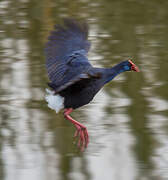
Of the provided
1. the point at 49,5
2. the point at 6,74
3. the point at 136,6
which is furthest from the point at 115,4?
the point at 6,74

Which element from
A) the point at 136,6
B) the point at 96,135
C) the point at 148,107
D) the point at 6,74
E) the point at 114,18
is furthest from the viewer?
the point at 136,6

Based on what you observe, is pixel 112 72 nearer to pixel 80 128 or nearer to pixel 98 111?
pixel 80 128

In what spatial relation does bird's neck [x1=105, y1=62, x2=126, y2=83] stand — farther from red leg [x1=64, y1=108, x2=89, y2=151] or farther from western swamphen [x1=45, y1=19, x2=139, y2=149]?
red leg [x1=64, y1=108, x2=89, y2=151]

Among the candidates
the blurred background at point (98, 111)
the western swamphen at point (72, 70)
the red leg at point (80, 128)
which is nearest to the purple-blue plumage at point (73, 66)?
the western swamphen at point (72, 70)

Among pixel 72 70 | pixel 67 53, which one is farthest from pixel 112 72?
pixel 67 53

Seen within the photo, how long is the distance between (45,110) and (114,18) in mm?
4179

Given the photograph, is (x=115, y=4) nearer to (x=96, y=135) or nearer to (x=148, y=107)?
(x=148, y=107)

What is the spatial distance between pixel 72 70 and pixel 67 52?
381 millimetres

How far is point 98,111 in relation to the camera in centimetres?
715

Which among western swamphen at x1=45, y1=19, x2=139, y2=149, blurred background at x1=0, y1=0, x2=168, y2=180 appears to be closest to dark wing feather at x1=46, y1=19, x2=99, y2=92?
western swamphen at x1=45, y1=19, x2=139, y2=149

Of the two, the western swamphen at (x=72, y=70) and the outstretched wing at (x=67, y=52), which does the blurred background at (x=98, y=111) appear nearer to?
the western swamphen at (x=72, y=70)

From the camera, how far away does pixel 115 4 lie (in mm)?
11781

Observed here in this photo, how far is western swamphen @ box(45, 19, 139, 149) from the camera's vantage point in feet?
17.5

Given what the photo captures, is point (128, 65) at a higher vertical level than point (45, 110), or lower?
higher
